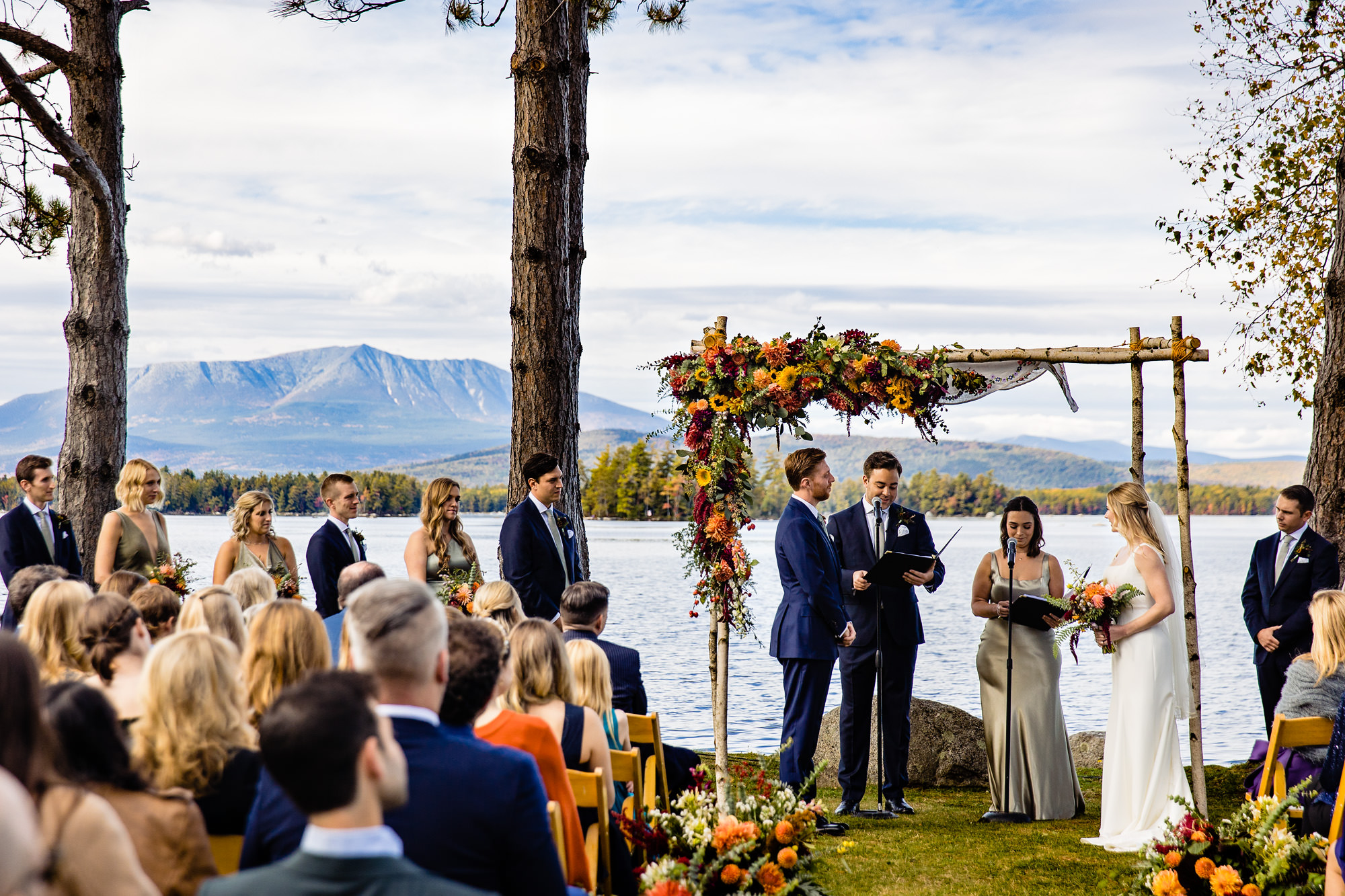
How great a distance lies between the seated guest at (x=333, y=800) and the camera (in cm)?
170

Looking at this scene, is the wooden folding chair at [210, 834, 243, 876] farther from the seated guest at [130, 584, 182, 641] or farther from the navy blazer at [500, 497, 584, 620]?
the navy blazer at [500, 497, 584, 620]

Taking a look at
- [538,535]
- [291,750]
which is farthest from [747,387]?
[291,750]

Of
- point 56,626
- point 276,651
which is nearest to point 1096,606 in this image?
point 276,651

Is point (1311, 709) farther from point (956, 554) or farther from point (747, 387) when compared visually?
point (956, 554)

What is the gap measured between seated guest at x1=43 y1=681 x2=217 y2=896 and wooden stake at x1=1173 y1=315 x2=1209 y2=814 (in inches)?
198

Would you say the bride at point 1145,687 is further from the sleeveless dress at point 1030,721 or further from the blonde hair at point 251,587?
the blonde hair at point 251,587

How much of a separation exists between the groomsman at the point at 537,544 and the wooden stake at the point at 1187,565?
10.9ft

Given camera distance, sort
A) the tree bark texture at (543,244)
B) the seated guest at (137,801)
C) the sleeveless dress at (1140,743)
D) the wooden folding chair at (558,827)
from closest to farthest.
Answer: the seated guest at (137,801) → the wooden folding chair at (558,827) → the sleeveless dress at (1140,743) → the tree bark texture at (543,244)

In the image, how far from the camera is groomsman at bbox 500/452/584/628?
6480mm

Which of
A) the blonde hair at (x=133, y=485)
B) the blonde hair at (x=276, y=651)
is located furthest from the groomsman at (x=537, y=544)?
the blonde hair at (x=276, y=651)

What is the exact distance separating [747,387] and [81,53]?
5197 millimetres

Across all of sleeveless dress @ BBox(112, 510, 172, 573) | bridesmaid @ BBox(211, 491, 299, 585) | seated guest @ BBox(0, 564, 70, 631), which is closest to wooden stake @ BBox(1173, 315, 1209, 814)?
bridesmaid @ BBox(211, 491, 299, 585)

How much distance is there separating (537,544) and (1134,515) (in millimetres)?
3179

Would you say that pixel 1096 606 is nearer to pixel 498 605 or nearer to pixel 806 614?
pixel 806 614
